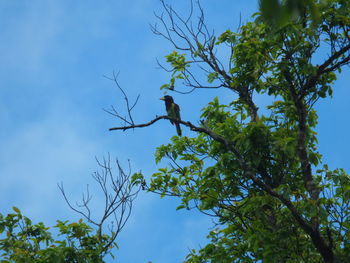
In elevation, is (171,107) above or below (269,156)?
above

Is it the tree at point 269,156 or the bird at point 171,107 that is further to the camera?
the bird at point 171,107

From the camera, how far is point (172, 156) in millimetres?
9086

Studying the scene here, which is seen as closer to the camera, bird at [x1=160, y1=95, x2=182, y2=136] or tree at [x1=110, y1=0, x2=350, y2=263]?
tree at [x1=110, y1=0, x2=350, y2=263]

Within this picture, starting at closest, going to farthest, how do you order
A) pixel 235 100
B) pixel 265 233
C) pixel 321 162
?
pixel 265 233, pixel 321 162, pixel 235 100

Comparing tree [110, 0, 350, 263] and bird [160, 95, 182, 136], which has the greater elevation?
bird [160, 95, 182, 136]

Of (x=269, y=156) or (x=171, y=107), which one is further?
(x=171, y=107)

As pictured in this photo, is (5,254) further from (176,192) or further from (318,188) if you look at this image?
(318,188)

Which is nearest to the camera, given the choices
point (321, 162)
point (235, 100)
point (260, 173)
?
point (260, 173)

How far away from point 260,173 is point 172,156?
6.53 feet

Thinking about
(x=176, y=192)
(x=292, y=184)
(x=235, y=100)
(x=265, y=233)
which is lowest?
(x=265, y=233)

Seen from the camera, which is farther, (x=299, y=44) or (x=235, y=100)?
(x=235, y=100)

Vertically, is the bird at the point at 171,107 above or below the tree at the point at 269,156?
above

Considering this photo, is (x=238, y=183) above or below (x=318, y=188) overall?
above

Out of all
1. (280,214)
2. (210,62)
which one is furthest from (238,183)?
(210,62)
